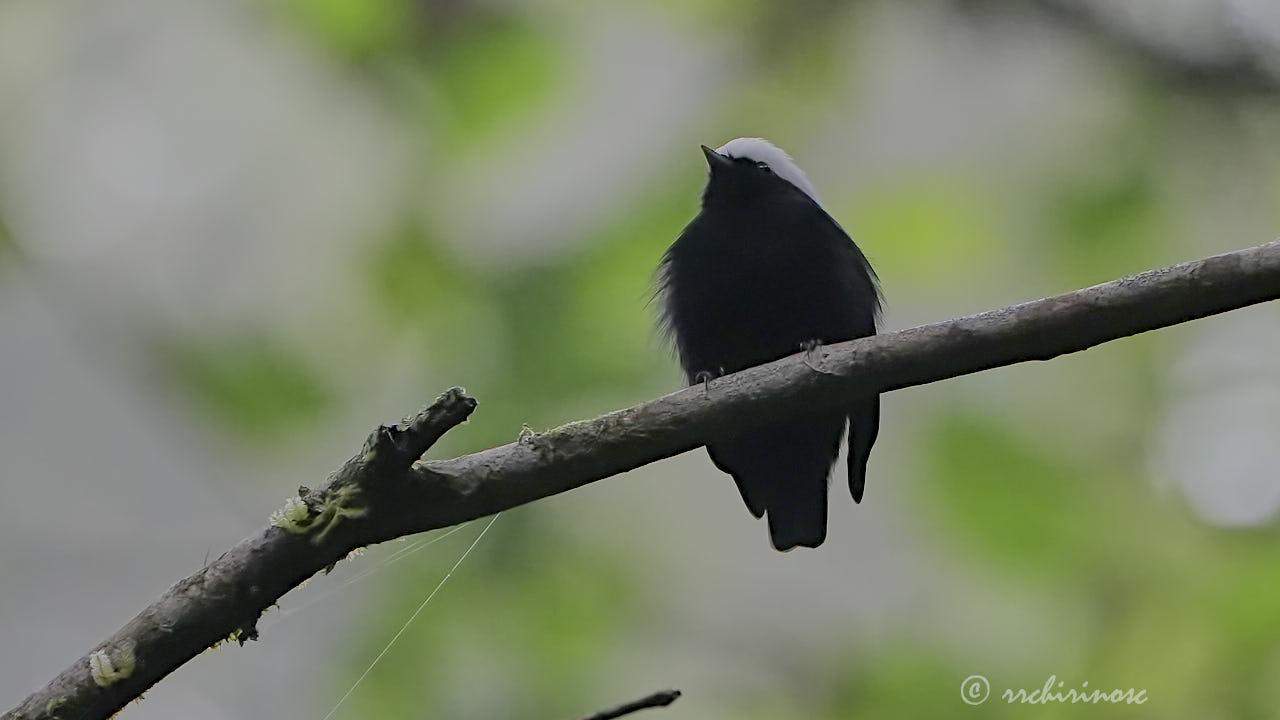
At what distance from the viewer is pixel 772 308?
3.23 meters

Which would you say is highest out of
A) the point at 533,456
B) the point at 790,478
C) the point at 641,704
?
the point at 533,456

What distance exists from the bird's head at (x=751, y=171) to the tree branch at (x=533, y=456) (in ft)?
5.34

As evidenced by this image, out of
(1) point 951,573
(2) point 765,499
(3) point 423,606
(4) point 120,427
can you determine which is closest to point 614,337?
(2) point 765,499

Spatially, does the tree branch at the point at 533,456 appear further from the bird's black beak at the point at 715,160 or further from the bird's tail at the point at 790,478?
the bird's black beak at the point at 715,160

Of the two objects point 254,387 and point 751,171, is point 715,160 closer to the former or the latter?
point 751,171

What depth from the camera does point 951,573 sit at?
323 cm

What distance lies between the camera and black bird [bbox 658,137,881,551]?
3.21 m

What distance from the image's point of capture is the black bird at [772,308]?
10.5 ft

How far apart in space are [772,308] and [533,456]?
137 cm

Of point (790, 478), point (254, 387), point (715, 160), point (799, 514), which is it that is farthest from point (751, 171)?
point (254, 387)

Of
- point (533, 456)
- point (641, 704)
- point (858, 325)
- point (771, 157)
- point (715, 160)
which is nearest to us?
point (641, 704)

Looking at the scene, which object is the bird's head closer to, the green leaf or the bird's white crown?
the bird's white crown

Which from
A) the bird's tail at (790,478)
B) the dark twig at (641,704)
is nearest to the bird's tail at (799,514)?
the bird's tail at (790,478)

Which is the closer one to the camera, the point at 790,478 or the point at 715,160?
the point at 790,478
